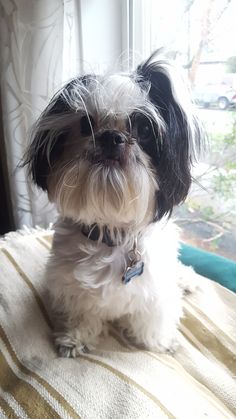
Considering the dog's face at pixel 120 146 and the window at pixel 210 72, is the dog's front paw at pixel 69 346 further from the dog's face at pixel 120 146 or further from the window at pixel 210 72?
the window at pixel 210 72

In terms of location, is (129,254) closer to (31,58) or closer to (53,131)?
(53,131)

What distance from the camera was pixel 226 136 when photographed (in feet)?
4.96

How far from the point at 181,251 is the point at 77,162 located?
0.85 m

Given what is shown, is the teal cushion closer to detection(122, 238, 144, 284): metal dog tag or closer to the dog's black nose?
detection(122, 238, 144, 284): metal dog tag

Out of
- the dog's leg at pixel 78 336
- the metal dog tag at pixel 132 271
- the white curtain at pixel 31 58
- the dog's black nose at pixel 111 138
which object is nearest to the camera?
the dog's black nose at pixel 111 138

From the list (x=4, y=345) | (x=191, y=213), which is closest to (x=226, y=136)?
(x=191, y=213)

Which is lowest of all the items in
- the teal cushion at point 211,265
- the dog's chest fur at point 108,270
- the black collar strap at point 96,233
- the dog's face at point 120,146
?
the teal cushion at point 211,265

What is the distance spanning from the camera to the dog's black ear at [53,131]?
95 cm

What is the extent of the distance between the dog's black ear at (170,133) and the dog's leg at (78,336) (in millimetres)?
472

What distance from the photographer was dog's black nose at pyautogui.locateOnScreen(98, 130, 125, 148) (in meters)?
0.86

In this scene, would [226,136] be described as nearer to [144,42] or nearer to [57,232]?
[144,42]

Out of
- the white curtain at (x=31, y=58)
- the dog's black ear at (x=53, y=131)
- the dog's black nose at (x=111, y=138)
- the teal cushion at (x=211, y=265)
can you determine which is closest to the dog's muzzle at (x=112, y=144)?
the dog's black nose at (x=111, y=138)

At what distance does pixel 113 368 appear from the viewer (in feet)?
3.35

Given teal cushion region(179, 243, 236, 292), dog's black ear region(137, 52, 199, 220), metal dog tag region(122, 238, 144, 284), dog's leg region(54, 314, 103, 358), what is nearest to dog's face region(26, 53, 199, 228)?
dog's black ear region(137, 52, 199, 220)
